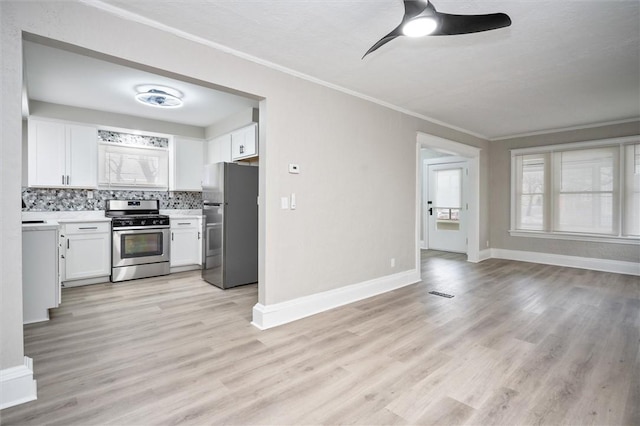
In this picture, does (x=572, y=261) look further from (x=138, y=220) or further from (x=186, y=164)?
(x=138, y=220)

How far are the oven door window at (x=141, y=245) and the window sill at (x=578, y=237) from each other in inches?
272

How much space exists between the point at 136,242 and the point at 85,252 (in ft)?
2.11

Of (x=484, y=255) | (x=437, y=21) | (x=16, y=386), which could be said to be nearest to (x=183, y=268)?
(x=16, y=386)

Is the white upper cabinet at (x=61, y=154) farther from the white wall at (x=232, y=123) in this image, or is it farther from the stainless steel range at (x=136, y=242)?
the white wall at (x=232, y=123)

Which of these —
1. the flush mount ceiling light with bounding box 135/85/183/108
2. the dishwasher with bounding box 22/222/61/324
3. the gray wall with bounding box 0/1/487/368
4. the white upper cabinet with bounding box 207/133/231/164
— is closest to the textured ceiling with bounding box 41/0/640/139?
the gray wall with bounding box 0/1/487/368

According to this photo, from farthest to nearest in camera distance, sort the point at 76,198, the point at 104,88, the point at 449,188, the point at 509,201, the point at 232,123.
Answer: the point at 449,188
the point at 509,201
the point at 232,123
the point at 76,198
the point at 104,88

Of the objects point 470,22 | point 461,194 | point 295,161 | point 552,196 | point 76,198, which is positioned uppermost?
point 470,22

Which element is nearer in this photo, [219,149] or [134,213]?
[134,213]

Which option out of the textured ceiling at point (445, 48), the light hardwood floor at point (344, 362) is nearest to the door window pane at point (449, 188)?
the textured ceiling at point (445, 48)

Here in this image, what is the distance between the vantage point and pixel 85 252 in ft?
14.4

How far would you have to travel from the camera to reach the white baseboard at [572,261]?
5.20m

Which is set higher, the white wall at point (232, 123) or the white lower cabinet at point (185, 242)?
the white wall at point (232, 123)

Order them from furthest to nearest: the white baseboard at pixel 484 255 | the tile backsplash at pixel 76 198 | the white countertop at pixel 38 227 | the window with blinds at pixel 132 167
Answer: the white baseboard at pixel 484 255
the window with blinds at pixel 132 167
the tile backsplash at pixel 76 198
the white countertop at pixel 38 227

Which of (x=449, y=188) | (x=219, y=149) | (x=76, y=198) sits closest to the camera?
(x=76, y=198)
